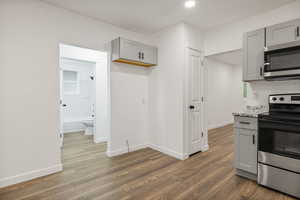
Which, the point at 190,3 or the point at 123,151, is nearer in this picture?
the point at 190,3

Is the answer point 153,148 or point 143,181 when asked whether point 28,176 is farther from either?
point 153,148

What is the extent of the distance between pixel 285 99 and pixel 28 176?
392cm

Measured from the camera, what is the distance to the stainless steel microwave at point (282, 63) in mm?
2039

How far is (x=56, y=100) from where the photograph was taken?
2.56m

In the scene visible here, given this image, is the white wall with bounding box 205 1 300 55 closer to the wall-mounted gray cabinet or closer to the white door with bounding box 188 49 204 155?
the white door with bounding box 188 49 204 155

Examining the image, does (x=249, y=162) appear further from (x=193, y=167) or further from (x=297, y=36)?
(x=297, y=36)

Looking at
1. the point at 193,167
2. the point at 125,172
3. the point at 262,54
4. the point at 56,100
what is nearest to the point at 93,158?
the point at 125,172

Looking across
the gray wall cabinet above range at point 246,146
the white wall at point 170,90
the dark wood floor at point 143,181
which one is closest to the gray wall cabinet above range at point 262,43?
the gray wall cabinet above range at point 246,146

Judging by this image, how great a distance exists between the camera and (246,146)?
2291 mm

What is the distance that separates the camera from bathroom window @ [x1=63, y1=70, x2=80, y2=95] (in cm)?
546

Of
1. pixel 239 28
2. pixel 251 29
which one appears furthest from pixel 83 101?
pixel 251 29

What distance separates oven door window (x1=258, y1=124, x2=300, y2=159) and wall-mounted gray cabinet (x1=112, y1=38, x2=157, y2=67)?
2.38 m

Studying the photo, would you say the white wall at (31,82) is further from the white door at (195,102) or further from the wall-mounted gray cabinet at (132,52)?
the white door at (195,102)

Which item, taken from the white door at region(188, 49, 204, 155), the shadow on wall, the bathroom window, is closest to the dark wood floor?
the white door at region(188, 49, 204, 155)
